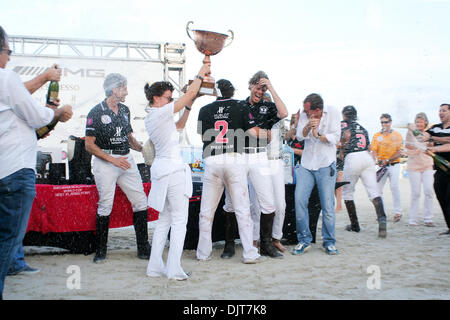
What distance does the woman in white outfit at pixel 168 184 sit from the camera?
3455 mm

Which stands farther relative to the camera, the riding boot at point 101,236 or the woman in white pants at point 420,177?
the woman in white pants at point 420,177

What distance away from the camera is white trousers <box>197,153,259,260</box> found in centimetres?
413

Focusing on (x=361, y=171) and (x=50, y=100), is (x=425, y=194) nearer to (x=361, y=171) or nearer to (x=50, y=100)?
(x=361, y=171)

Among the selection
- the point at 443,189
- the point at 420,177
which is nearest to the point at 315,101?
the point at 443,189

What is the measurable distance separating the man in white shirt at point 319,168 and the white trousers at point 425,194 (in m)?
2.71

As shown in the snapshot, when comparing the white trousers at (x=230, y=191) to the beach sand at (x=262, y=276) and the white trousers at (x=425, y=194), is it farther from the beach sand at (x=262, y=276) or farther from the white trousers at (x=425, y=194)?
the white trousers at (x=425, y=194)

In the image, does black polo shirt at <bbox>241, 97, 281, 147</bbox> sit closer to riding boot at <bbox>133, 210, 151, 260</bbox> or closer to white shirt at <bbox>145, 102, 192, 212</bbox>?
white shirt at <bbox>145, 102, 192, 212</bbox>

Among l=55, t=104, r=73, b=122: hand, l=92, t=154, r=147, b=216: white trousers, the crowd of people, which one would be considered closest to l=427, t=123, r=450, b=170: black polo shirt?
the crowd of people

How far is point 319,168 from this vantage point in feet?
15.0

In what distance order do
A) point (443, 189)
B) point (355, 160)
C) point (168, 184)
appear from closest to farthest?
point (168, 184)
point (443, 189)
point (355, 160)

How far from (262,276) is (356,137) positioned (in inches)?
123

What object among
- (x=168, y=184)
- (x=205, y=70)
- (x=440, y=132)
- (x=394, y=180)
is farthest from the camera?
(x=394, y=180)

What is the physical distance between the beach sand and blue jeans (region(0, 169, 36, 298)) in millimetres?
610

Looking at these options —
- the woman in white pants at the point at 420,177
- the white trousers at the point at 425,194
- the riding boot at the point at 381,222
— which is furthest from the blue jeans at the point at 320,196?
the white trousers at the point at 425,194
